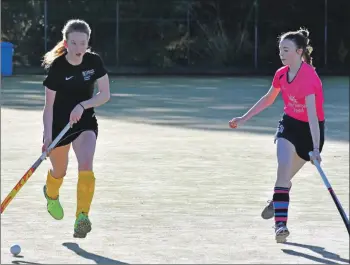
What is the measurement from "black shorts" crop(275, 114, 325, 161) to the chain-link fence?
2725cm

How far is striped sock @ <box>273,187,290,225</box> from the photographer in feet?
24.3

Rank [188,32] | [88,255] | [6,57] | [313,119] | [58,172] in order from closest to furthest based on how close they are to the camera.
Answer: [88,255]
[313,119]
[58,172]
[6,57]
[188,32]

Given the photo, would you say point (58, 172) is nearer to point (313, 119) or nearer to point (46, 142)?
point (46, 142)

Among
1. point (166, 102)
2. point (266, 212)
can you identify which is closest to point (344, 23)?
point (166, 102)

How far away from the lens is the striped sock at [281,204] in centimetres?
741

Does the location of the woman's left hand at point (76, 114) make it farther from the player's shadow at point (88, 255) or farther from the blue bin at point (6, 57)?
the blue bin at point (6, 57)

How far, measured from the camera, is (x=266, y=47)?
34.8 metres

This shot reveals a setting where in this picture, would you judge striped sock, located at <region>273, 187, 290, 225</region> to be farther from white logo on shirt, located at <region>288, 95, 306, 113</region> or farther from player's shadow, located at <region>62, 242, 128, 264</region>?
player's shadow, located at <region>62, 242, 128, 264</region>

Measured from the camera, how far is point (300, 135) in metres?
7.54

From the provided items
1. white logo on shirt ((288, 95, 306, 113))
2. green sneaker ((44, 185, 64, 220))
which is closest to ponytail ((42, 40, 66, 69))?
green sneaker ((44, 185, 64, 220))

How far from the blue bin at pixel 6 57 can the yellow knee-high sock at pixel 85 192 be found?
2489 centimetres

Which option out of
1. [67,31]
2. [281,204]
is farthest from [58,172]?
[281,204]

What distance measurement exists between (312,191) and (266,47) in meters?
25.3

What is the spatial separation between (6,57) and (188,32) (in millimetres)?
5781
